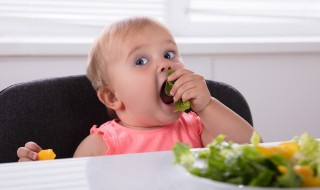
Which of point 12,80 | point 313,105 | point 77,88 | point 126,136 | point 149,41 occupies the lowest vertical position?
point 313,105

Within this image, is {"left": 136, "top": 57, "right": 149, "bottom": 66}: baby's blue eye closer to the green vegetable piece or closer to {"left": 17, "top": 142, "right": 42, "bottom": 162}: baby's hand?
{"left": 17, "top": 142, "right": 42, "bottom": 162}: baby's hand

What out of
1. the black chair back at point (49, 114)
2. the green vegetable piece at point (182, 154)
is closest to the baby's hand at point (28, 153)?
the black chair back at point (49, 114)

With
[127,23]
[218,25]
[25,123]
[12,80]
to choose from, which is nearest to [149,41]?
[127,23]

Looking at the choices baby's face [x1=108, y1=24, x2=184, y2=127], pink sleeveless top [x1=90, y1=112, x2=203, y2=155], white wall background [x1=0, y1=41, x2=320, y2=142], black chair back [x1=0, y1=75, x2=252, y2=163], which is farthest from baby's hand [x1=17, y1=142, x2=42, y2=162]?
white wall background [x1=0, y1=41, x2=320, y2=142]

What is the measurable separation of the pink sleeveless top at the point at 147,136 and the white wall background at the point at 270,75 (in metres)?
1.08

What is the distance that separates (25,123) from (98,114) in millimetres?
211

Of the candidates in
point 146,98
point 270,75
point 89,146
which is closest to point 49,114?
point 89,146

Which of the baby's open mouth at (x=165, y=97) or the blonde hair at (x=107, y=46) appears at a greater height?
Answer: the blonde hair at (x=107, y=46)

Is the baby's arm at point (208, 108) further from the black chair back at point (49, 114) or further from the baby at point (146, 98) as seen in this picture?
the black chair back at point (49, 114)

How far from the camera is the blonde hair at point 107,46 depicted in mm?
1552

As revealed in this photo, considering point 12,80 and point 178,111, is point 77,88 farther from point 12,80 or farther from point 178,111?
point 12,80

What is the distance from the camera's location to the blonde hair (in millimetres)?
1552

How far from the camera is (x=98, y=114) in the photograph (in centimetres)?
155

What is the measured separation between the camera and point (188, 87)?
4.55ft
